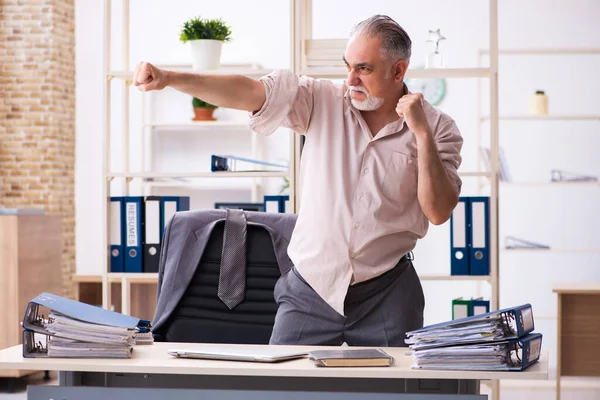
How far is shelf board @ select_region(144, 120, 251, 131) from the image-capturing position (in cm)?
632

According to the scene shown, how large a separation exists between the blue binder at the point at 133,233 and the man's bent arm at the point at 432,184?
6.26 feet

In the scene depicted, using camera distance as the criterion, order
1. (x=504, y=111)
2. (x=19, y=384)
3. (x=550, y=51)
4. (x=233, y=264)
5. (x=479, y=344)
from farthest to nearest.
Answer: (x=504, y=111)
(x=550, y=51)
(x=19, y=384)
(x=233, y=264)
(x=479, y=344)

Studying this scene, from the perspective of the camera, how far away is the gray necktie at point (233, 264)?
2764 mm

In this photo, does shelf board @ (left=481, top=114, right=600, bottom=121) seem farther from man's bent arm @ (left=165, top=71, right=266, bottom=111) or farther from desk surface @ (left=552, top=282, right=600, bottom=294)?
man's bent arm @ (left=165, top=71, right=266, bottom=111)

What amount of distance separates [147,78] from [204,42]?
1.91 meters

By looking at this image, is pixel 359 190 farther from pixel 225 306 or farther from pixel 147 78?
pixel 225 306

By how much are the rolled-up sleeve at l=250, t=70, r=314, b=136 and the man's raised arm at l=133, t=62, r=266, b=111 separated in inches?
1.0

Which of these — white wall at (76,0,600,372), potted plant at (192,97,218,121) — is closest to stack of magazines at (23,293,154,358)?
potted plant at (192,97,218,121)

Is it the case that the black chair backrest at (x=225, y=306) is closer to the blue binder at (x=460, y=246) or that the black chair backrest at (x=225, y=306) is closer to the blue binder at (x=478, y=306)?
the blue binder at (x=460, y=246)

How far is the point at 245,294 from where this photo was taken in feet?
9.10

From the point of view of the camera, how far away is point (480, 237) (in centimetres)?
361

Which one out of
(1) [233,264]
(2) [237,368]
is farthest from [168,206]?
(2) [237,368]

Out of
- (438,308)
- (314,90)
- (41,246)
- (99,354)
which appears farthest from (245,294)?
(438,308)

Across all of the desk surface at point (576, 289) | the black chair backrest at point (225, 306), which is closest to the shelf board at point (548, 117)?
the desk surface at point (576, 289)
